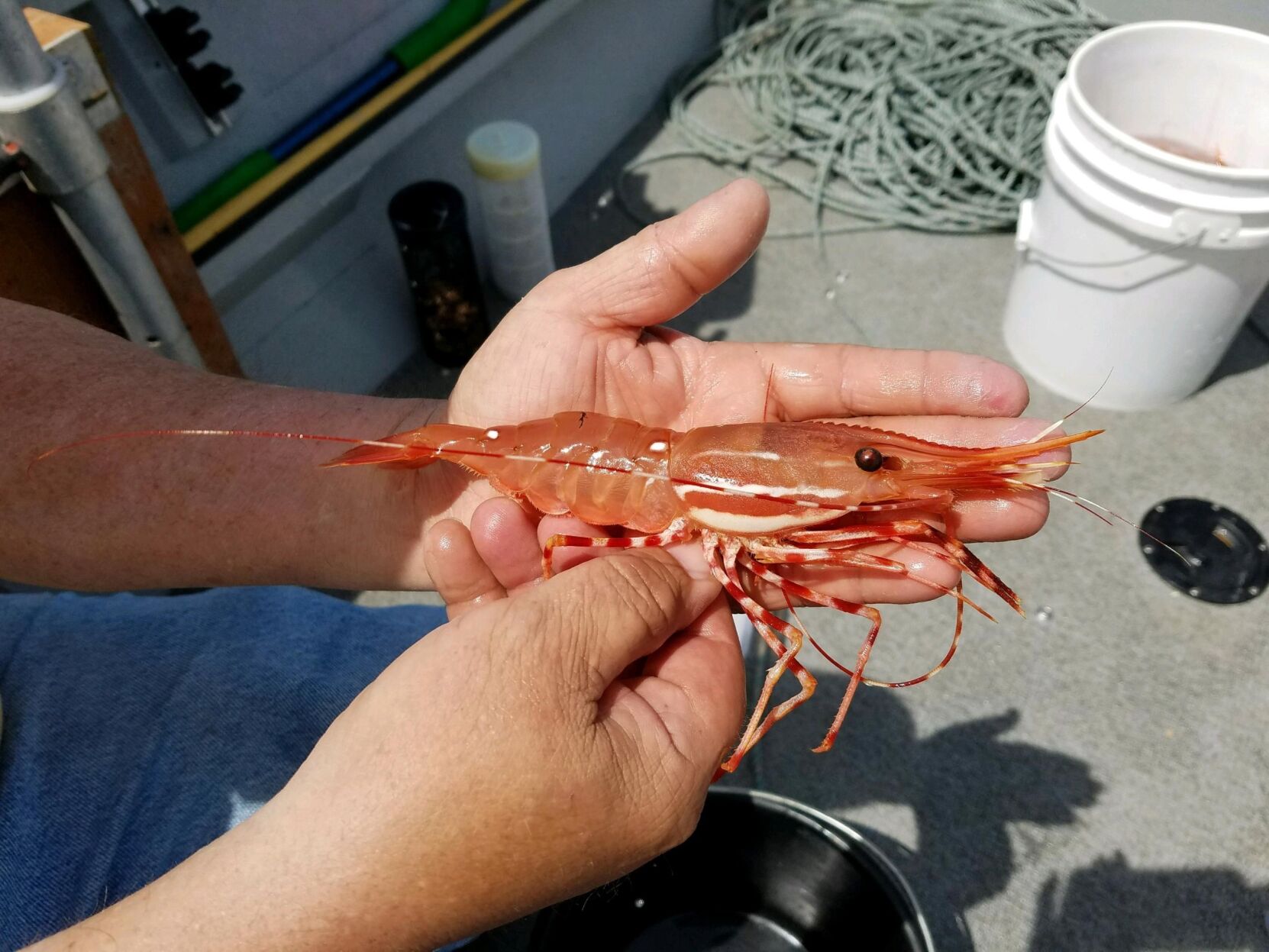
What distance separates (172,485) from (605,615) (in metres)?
1.18

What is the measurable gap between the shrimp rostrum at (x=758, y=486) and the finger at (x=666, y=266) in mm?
292

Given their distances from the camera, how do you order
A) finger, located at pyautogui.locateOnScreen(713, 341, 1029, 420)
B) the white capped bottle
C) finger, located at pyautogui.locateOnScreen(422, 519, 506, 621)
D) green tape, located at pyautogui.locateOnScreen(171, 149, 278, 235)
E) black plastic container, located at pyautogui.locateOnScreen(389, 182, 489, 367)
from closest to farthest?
finger, located at pyautogui.locateOnScreen(422, 519, 506, 621), finger, located at pyautogui.locateOnScreen(713, 341, 1029, 420), green tape, located at pyautogui.locateOnScreen(171, 149, 278, 235), black plastic container, located at pyautogui.locateOnScreen(389, 182, 489, 367), the white capped bottle

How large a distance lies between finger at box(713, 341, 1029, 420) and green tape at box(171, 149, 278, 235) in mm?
1807

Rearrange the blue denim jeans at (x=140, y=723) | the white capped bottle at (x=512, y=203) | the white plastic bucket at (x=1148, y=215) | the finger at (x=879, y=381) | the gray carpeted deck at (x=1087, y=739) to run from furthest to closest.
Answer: the white capped bottle at (x=512, y=203) < the white plastic bucket at (x=1148, y=215) < the gray carpeted deck at (x=1087, y=739) < the finger at (x=879, y=381) < the blue denim jeans at (x=140, y=723)

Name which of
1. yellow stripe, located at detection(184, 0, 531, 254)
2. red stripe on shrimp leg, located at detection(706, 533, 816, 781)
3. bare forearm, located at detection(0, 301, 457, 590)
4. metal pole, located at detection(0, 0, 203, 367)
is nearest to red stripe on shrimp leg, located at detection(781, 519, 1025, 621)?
red stripe on shrimp leg, located at detection(706, 533, 816, 781)

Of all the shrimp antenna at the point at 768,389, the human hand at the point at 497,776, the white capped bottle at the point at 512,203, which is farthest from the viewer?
the white capped bottle at the point at 512,203

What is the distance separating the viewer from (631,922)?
2.29 meters

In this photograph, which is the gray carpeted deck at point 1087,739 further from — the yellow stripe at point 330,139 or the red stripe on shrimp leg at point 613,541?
the yellow stripe at point 330,139

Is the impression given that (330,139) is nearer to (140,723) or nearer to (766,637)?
(140,723)

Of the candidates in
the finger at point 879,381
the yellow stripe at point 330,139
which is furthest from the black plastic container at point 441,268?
the finger at point 879,381

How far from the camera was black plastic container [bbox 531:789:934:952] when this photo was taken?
2086 mm

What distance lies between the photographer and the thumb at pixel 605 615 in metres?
1.45

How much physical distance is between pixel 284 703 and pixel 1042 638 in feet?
7.56

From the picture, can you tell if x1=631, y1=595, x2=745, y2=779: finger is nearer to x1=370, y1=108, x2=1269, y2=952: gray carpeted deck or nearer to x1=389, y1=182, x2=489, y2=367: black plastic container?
x1=370, y1=108, x2=1269, y2=952: gray carpeted deck
